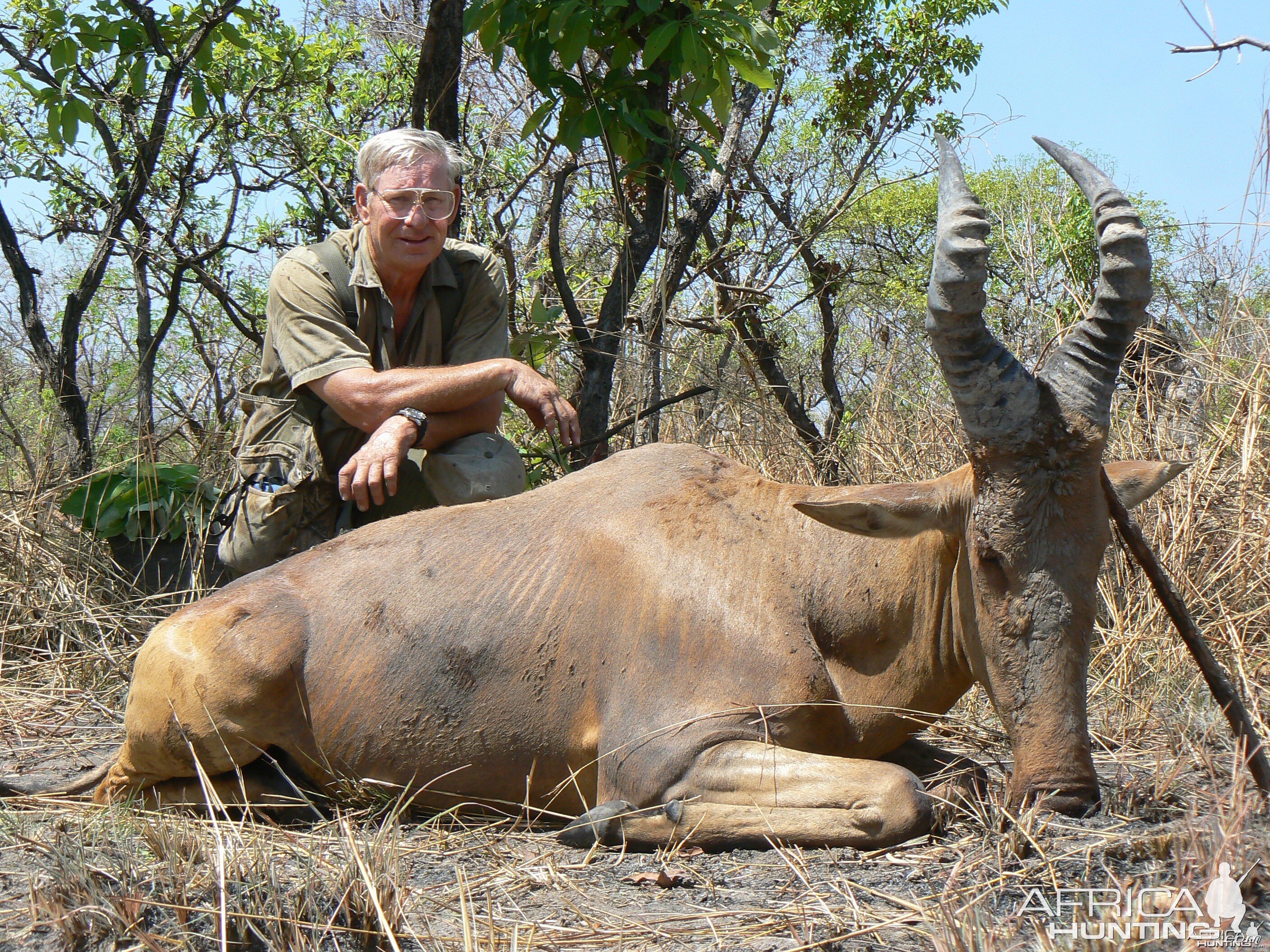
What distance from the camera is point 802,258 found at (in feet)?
36.6

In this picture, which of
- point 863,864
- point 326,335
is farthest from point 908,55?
point 863,864

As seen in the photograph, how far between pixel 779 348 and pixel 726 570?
23.8 feet

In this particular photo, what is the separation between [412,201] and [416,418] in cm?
109

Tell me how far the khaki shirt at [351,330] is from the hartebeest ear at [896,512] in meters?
2.38

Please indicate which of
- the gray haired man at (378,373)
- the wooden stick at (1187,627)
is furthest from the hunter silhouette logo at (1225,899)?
the gray haired man at (378,373)

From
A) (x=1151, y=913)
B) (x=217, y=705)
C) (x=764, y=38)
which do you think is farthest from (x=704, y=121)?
(x=1151, y=913)

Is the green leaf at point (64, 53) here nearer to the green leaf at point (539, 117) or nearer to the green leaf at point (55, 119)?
the green leaf at point (55, 119)

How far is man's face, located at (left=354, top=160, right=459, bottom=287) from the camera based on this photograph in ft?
17.8

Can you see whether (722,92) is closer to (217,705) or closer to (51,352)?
(217,705)

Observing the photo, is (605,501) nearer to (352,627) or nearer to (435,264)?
(352,627)

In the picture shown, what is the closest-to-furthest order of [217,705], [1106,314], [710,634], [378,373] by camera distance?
[1106,314] → [710,634] → [217,705] → [378,373]

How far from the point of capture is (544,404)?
491 centimetres

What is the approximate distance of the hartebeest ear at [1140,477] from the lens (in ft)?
13.2

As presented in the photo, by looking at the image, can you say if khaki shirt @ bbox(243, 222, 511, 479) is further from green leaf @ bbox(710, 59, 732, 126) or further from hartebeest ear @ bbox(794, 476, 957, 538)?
hartebeest ear @ bbox(794, 476, 957, 538)
